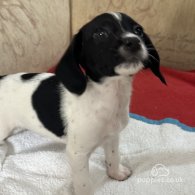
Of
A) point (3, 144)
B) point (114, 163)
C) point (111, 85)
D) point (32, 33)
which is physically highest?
point (111, 85)

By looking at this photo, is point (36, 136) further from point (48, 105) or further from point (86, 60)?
point (86, 60)

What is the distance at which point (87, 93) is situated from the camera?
1723mm

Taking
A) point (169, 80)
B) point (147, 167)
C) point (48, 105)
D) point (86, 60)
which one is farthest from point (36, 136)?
point (169, 80)

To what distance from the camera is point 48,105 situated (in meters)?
1.91

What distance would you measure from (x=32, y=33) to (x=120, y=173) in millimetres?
1585

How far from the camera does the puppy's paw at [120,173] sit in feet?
7.04

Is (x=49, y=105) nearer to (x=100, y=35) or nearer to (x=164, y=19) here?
(x=100, y=35)

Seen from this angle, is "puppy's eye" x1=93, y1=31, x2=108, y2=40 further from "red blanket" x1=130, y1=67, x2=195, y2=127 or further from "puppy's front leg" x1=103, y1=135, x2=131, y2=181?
"red blanket" x1=130, y1=67, x2=195, y2=127

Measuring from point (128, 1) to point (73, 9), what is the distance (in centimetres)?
54

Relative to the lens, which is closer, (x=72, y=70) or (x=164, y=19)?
(x=72, y=70)

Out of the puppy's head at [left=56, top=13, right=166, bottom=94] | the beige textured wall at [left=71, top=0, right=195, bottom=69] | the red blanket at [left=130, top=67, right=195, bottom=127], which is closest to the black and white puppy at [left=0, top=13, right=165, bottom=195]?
the puppy's head at [left=56, top=13, right=166, bottom=94]

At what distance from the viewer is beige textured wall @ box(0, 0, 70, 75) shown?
9.52ft

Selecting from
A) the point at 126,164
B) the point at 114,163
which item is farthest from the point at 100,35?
the point at 126,164

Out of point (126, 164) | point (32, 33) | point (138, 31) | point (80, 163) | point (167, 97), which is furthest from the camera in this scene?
point (32, 33)
